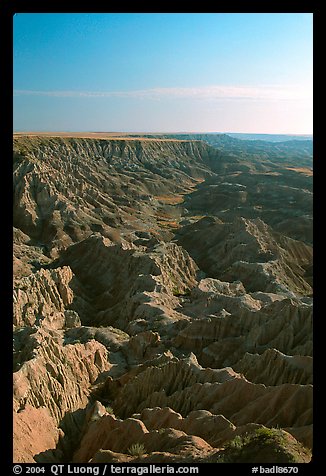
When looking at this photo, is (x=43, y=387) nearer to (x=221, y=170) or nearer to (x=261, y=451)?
(x=261, y=451)

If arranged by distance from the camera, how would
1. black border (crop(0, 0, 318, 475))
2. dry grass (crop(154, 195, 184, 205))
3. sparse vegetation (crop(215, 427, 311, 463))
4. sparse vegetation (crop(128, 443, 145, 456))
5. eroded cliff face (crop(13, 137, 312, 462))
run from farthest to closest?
1. dry grass (crop(154, 195, 184, 205))
2. eroded cliff face (crop(13, 137, 312, 462))
3. sparse vegetation (crop(128, 443, 145, 456))
4. sparse vegetation (crop(215, 427, 311, 463))
5. black border (crop(0, 0, 318, 475))

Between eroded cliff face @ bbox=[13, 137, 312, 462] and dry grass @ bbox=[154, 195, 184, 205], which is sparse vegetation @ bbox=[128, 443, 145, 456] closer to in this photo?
eroded cliff face @ bbox=[13, 137, 312, 462]

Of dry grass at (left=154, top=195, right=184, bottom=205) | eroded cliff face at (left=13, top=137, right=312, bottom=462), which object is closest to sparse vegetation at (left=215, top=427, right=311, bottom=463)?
eroded cliff face at (left=13, top=137, right=312, bottom=462)

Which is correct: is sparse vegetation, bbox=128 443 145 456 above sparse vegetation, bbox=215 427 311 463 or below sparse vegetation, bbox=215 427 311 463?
below
